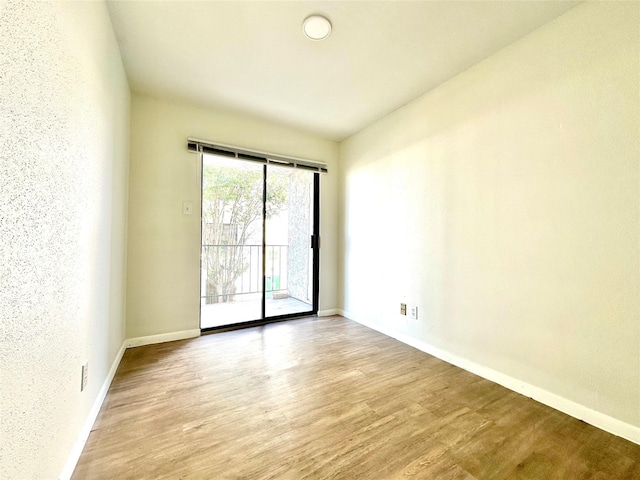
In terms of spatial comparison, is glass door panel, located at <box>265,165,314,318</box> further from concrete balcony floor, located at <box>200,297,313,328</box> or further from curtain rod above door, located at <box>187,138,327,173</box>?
curtain rod above door, located at <box>187,138,327,173</box>

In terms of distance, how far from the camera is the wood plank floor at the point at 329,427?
1183mm

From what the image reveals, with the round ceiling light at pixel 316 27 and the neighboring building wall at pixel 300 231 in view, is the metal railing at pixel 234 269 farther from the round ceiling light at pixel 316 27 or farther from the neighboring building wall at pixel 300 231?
the round ceiling light at pixel 316 27

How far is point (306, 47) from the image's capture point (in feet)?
6.28

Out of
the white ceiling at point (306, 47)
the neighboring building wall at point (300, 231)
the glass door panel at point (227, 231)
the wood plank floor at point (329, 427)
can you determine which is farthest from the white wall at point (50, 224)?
Answer: the neighboring building wall at point (300, 231)

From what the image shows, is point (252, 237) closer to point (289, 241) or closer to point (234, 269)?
point (234, 269)

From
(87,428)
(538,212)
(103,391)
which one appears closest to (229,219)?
(103,391)

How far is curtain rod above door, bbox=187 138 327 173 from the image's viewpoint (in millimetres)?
2787

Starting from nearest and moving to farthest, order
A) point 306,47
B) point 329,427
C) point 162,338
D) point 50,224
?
1. point 50,224
2. point 329,427
3. point 306,47
4. point 162,338

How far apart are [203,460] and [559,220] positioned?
240cm

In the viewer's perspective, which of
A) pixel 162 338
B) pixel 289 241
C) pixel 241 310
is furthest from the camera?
pixel 289 241

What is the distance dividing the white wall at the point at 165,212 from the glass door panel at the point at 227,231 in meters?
0.19

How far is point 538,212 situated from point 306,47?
200 cm

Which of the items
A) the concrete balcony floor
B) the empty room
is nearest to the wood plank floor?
the empty room

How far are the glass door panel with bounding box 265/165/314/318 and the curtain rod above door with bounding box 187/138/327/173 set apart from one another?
12 centimetres
